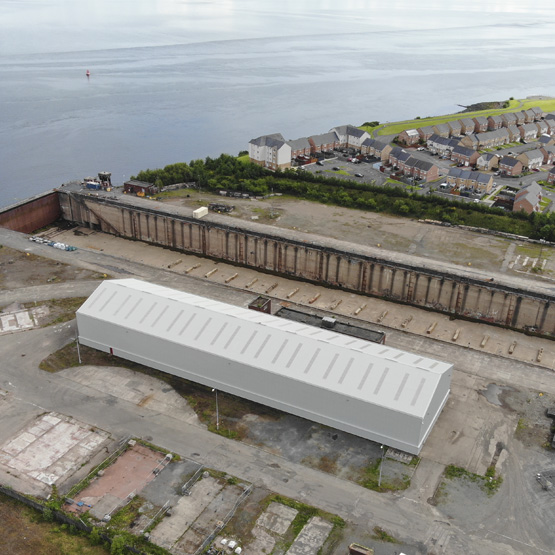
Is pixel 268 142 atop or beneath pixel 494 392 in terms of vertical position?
atop

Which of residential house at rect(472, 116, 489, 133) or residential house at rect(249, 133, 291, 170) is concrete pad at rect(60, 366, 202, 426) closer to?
residential house at rect(249, 133, 291, 170)

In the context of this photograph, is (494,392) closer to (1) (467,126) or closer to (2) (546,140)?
(2) (546,140)

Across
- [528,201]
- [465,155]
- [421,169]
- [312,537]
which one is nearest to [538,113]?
[465,155]

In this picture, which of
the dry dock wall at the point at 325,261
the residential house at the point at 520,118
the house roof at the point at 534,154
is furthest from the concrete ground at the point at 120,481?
the residential house at the point at 520,118

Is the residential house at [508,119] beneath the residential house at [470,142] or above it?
above

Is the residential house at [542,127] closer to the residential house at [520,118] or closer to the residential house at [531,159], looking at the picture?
the residential house at [520,118]

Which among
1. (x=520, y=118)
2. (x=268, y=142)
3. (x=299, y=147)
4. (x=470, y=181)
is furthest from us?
(x=520, y=118)
